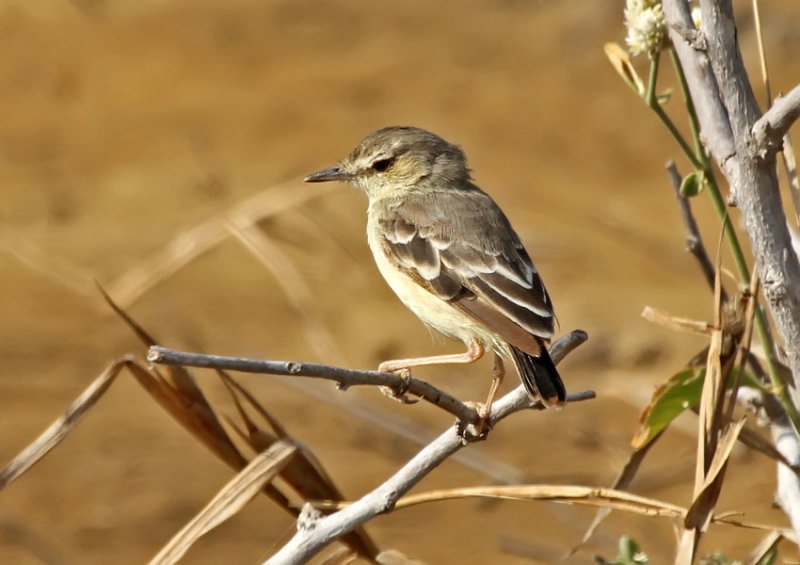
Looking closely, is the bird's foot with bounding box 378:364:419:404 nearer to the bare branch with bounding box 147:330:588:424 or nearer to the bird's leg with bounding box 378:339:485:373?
the bare branch with bounding box 147:330:588:424

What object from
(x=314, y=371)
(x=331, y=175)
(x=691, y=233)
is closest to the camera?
(x=314, y=371)

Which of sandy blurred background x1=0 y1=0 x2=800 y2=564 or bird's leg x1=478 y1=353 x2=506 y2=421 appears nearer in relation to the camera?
bird's leg x1=478 y1=353 x2=506 y2=421

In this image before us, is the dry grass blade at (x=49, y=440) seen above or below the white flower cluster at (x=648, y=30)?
below

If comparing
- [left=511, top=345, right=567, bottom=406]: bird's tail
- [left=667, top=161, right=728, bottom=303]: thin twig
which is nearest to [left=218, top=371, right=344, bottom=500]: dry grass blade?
[left=511, top=345, right=567, bottom=406]: bird's tail

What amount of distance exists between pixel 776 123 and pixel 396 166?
10.1ft

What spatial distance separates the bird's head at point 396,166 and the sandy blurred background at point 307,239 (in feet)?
2.23

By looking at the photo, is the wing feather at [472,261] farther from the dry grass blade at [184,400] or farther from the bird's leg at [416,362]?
the dry grass blade at [184,400]

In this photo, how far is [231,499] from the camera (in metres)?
4.16

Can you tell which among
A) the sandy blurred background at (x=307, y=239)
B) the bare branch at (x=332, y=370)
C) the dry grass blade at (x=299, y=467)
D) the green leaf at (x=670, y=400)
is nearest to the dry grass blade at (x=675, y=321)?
the bare branch at (x=332, y=370)

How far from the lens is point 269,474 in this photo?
4176 millimetres

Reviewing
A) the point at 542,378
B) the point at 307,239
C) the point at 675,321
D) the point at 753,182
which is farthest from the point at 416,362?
the point at 307,239

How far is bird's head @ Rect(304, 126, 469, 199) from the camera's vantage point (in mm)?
6500

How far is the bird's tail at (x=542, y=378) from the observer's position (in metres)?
4.38

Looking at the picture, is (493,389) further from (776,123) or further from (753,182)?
(776,123)
